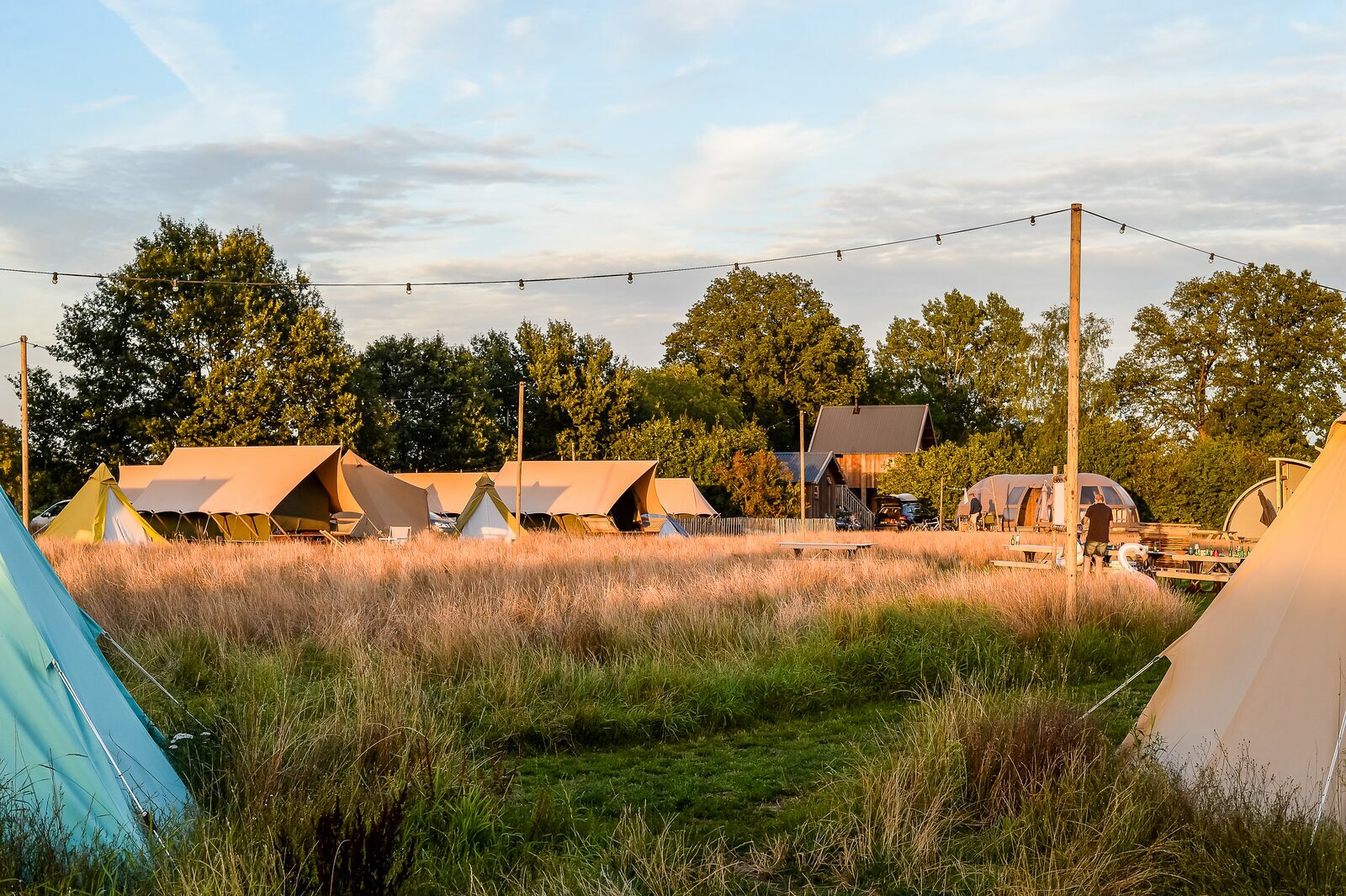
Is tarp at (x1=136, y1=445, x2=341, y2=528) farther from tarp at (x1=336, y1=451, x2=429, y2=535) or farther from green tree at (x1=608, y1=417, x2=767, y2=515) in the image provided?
green tree at (x1=608, y1=417, x2=767, y2=515)

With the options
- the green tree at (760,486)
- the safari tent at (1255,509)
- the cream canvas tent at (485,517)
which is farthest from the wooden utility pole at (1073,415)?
the green tree at (760,486)

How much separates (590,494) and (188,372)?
17.4 m

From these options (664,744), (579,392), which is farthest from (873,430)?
(664,744)

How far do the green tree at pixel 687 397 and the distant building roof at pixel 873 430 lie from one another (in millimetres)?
5035

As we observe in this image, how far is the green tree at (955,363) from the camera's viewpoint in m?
70.9

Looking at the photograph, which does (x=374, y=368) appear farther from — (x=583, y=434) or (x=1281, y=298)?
(x=1281, y=298)

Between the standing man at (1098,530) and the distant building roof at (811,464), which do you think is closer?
the standing man at (1098,530)

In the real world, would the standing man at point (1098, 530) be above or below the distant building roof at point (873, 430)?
below

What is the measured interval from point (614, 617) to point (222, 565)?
734cm

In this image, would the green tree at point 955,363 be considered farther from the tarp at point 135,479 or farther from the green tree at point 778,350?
the tarp at point 135,479

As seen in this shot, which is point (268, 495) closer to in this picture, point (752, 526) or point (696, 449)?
point (752, 526)

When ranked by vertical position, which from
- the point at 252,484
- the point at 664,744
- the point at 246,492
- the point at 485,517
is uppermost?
the point at 252,484

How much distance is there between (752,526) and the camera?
128ft

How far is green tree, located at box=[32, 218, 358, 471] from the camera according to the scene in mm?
40375
